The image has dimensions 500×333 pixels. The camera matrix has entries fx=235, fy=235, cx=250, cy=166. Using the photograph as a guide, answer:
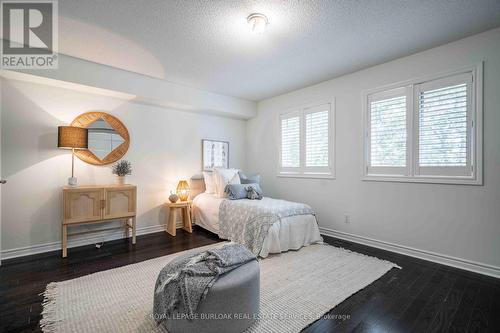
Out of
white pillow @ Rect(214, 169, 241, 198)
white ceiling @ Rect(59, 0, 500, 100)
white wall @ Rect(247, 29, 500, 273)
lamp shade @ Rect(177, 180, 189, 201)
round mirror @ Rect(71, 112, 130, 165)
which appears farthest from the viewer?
lamp shade @ Rect(177, 180, 189, 201)

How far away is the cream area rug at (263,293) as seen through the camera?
1740mm

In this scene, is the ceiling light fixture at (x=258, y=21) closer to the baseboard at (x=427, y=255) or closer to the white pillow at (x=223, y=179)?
the white pillow at (x=223, y=179)

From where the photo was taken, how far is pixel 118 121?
3801 millimetres

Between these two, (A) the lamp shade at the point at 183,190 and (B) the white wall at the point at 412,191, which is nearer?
(B) the white wall at the point at 412,191

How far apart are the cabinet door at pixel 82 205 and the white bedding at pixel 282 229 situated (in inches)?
63.2

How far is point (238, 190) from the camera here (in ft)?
12.8

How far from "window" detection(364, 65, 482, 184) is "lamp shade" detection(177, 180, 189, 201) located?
303 centimetres

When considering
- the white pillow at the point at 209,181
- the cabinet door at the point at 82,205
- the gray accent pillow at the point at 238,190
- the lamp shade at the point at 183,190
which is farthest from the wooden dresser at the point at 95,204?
the gray accent pillow at the point at 238,190

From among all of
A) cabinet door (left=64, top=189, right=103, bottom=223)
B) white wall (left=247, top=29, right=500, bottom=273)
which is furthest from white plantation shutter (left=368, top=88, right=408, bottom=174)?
cabinet door (left=64, top=189, right=103, bottom=223)

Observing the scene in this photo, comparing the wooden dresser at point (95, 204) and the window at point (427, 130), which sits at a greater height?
the window at point (427, 130)

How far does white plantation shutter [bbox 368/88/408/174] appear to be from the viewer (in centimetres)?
317

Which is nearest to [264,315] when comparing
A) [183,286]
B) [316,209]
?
[183,286]

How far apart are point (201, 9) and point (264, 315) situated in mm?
2700

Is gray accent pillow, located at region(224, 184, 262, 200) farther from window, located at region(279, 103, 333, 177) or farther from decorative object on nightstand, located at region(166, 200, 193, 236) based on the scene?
window, located at region(279, 103, 333, 177)
